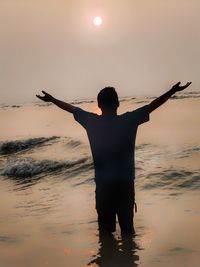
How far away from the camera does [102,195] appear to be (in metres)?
5.73

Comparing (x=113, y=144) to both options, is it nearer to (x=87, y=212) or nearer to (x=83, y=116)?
(x=83, y=116)

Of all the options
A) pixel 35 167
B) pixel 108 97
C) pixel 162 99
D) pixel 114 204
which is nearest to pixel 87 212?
pixel 114 204

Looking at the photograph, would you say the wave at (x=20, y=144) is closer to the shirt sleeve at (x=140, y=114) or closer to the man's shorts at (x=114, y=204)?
the man's shorts at (x=114, y=204)

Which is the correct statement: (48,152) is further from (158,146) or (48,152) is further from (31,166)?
(158,146)

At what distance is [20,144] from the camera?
2567cm

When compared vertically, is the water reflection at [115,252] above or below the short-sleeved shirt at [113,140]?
below

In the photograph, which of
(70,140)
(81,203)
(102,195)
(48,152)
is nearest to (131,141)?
(102,195)

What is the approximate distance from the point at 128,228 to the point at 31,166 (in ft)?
41.5

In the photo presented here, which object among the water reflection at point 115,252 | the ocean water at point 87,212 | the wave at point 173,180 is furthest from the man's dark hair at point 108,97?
the wave at point 173,180

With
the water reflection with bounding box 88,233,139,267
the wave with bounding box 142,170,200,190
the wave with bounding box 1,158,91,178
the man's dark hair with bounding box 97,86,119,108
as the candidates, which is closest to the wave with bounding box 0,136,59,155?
the wave with bounding box 1,158,91,178

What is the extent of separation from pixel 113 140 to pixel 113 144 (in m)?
0.05

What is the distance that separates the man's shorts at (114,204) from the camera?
18.6 feet

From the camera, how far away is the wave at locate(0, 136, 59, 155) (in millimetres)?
24875

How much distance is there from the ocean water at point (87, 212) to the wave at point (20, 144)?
5.15m
